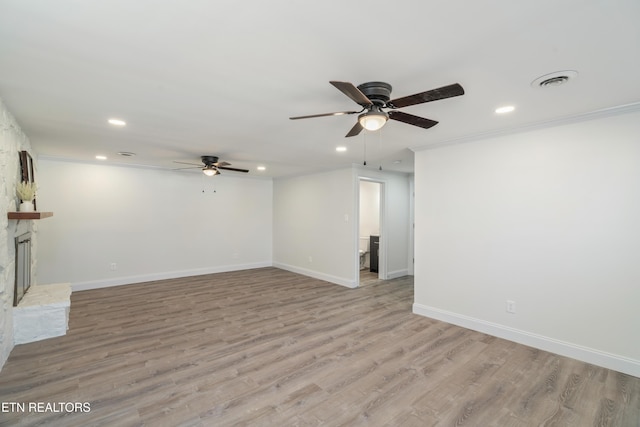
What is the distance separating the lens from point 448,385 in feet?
7.96

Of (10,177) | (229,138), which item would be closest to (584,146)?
(229,138)

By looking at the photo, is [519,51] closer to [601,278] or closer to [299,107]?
[299,107]

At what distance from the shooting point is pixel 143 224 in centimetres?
589

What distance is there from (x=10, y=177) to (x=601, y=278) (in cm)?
589

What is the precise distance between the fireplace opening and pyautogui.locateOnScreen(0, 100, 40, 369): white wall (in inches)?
6.7

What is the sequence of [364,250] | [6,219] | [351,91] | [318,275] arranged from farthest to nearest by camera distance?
[364,250] → [318,275] → [6,219] → [351,91]

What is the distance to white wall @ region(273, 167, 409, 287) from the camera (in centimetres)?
568

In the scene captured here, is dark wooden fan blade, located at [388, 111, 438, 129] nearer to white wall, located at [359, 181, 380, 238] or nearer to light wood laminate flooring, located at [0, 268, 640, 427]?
light wood laminate flooring, located at [0, 268, 640, 427]

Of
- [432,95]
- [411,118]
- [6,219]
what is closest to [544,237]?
[411,118]

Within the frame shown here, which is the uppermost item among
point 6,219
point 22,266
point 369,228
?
point 6,219

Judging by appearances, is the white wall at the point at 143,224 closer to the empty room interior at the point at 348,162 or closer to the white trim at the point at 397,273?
the empty room interior at the point at 348,162

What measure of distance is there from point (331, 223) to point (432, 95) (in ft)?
14.2

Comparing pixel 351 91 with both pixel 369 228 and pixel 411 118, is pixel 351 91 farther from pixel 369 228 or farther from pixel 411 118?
pixel 369 228

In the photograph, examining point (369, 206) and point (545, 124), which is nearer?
point (545, 124)
